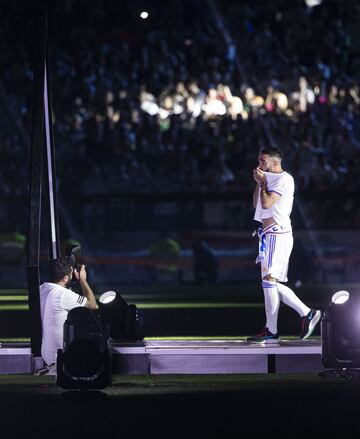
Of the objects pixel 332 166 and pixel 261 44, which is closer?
pixel 332 166

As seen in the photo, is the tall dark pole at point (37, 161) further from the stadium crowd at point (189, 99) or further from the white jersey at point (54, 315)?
the stadium crowd at point (189, 99)

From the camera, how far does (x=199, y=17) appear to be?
69125 mm

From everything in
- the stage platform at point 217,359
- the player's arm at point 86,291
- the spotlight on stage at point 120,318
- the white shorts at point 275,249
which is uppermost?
the white shorts at point 275,249

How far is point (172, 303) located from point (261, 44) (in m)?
42.4

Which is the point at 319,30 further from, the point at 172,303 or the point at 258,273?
the point at 172,303

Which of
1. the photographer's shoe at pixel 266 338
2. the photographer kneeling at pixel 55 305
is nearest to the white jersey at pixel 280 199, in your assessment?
the photographer's shoe at pixel 266 338

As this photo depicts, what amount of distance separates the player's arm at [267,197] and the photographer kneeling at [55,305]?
180 cm

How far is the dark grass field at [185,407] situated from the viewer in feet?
26.9

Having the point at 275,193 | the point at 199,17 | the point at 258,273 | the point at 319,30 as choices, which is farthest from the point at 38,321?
the point at 199,17

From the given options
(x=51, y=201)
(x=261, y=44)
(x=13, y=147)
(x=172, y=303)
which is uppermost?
(x=261, y=44)

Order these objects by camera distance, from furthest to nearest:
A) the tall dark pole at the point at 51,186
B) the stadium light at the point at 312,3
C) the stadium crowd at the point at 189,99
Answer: the stadium light at the point at 312,3 → the stadium crowd at the point at 189,99 → the tall dark pole at the point at 51,186

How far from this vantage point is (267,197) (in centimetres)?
1167

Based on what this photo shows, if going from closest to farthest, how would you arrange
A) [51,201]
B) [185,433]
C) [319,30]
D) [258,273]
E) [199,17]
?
[185,433], [51,201], [258,273], [319,30], [199,17]

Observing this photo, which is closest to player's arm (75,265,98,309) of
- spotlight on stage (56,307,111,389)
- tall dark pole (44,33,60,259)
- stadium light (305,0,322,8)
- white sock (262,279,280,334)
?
tall dark pole (44,33,60,259)
